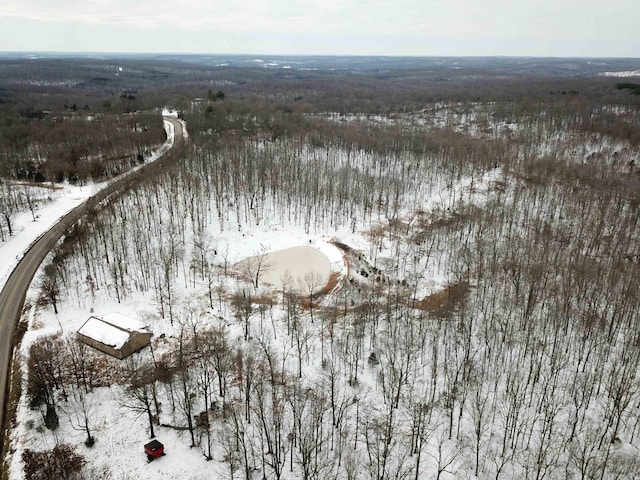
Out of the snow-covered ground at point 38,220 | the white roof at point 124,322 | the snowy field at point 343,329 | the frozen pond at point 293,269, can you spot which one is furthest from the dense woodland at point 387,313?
the snow-covered ground at point 38,220

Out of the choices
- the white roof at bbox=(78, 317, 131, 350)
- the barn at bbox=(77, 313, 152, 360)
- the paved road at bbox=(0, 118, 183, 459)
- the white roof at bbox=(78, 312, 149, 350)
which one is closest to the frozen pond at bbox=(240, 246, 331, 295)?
the barn at bbox=(77, 313, 152, 360)

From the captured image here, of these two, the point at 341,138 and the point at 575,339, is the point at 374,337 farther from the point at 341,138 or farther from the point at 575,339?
the point at 341,138

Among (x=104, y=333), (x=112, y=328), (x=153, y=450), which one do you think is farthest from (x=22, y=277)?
(x=153, y=450)

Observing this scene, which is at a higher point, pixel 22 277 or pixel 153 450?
pixel 22 277

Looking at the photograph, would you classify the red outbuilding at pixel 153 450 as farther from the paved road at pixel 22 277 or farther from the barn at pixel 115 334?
the barn at pixel 115 334

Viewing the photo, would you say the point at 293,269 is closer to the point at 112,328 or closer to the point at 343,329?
the point at 343,329

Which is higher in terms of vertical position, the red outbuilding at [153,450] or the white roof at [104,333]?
the white roof at [104,333]
